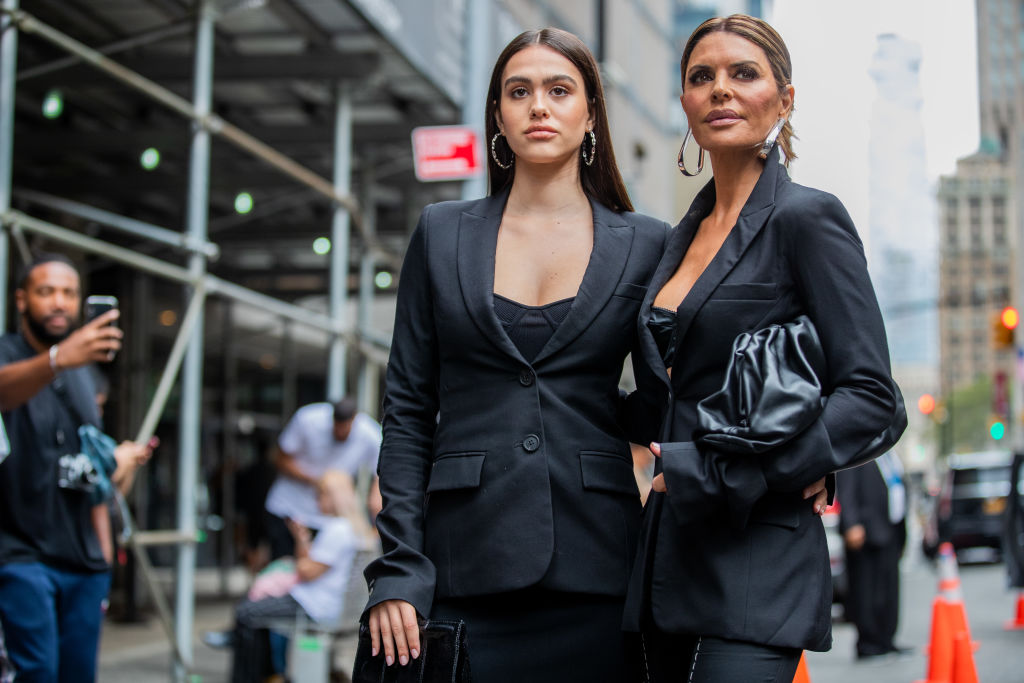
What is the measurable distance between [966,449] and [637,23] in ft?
353

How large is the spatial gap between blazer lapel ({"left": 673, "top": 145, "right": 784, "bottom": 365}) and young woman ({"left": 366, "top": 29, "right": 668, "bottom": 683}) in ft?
0.58

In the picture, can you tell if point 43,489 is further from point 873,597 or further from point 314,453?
point 873,597

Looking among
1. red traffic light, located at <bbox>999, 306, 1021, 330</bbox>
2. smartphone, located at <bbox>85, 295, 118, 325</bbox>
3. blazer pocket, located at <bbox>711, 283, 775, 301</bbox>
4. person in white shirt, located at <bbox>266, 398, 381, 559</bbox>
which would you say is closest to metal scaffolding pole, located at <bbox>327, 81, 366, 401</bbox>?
person in white shirt, located at <bbox>266, 398, 381, 559</bbox>

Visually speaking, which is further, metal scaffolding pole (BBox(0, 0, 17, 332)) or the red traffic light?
the red traffic light

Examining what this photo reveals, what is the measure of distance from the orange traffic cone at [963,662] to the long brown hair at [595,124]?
3.85 metres

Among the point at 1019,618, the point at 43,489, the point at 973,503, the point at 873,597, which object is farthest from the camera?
the point at 973,503

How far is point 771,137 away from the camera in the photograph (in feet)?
9.07

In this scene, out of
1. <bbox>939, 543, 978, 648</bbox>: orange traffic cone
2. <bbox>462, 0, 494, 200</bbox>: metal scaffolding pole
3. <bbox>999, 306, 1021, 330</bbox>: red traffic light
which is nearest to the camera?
<bbox>939, 543, 978, 648</bbox>: orange traffic cone

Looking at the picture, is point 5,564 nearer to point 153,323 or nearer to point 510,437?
point 510,437

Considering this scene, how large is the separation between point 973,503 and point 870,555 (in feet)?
45.5

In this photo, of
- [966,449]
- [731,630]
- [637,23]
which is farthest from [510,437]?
[966,449]

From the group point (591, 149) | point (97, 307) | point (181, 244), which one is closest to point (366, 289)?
point (181, 244)

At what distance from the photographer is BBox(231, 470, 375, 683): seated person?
7.51 meters

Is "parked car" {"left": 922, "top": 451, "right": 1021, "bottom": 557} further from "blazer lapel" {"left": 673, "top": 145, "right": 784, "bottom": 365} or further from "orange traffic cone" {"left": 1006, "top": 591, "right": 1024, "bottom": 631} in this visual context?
"blazer lapel" {"left": 673, "top": 145, "right": 784, "bottom": 365}
